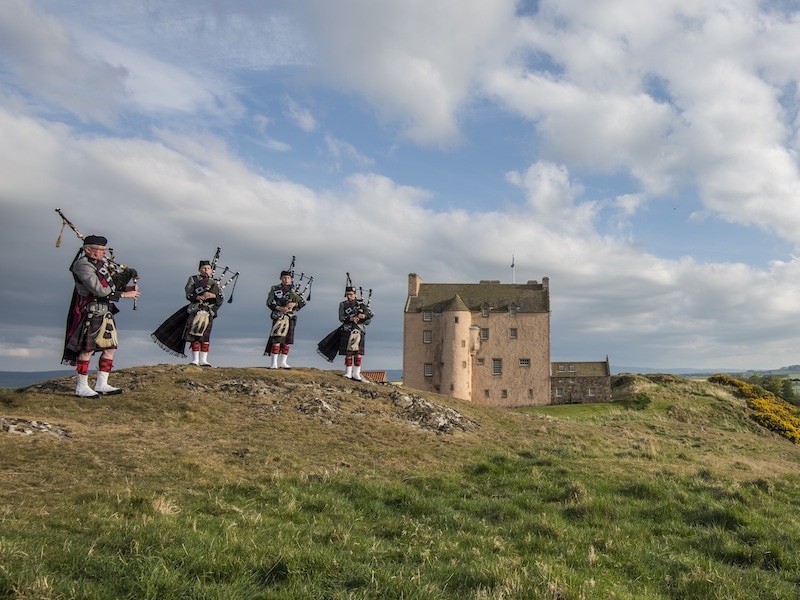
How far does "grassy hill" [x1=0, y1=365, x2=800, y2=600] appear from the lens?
18.5 ft

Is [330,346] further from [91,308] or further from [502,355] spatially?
[502,355]

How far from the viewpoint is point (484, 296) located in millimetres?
57031

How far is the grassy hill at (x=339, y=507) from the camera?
18.5ft

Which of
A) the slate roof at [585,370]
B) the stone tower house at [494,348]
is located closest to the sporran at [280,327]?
the stone tower house at [494,348]

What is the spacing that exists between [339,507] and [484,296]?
1932 inches

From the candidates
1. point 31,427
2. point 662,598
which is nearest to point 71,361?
point 31,427

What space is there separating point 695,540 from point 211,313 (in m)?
16.3

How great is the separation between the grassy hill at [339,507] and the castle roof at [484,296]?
36.7 meters

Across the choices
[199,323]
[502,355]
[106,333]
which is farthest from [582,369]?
[106,333]

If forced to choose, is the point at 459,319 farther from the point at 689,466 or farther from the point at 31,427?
the point at 31,427

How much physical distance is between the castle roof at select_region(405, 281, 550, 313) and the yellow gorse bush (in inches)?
773

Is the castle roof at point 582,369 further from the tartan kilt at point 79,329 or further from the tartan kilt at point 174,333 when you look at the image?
the tartan kilt at point 79,329

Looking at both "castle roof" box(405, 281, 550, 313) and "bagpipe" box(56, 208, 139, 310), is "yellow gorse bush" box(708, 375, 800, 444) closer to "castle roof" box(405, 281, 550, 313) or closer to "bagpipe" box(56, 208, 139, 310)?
"castle roof" box(405, 281, 550, 313)

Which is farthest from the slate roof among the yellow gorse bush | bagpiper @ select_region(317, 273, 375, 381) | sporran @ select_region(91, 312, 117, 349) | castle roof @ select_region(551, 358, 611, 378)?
sporran @ select_region(91, 312, 117, 349)
